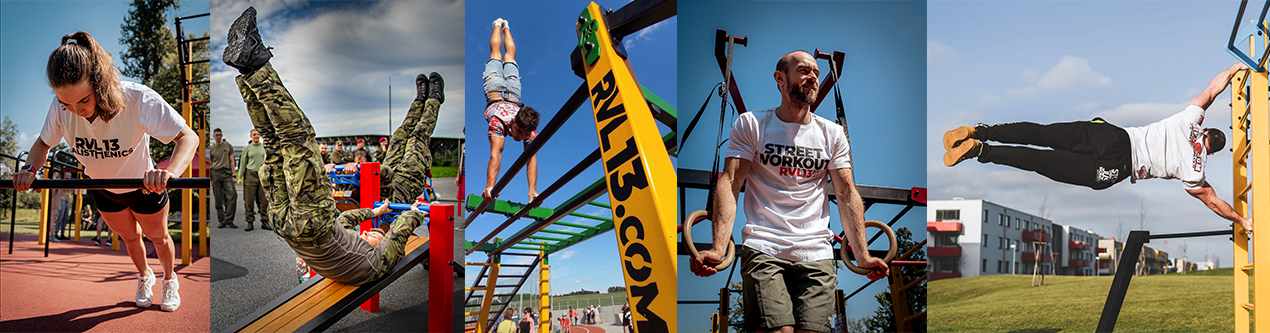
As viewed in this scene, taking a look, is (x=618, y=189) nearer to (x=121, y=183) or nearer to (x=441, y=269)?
(x=441, y=269)

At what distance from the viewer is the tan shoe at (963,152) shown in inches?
125

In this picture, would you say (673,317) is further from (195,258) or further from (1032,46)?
(195,258)

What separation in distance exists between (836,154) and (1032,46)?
1549 millimetres

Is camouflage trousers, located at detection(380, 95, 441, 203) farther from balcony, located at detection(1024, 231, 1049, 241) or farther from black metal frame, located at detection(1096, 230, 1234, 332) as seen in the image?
black metal frame, located at detection(1096, 230, 1234, 332)

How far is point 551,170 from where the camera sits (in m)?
2.89

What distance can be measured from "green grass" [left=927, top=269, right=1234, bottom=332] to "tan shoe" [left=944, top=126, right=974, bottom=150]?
0.74 metres

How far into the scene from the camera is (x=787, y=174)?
2574mm

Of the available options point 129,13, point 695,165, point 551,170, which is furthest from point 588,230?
point 129,13

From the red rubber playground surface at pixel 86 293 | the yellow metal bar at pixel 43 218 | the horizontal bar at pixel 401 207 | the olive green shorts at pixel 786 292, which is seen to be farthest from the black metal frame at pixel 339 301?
the yellow metal bar at pixel 43 218

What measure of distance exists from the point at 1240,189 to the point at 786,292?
8.72 ft

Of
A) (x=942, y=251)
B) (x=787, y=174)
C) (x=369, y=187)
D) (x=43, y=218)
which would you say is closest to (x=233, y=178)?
(x=369, y=187)

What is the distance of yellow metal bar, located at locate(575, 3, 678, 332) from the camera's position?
101 inches

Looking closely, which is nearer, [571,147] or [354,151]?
[571,147]

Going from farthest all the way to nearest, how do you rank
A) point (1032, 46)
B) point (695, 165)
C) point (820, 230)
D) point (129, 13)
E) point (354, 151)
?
point (129, 13) < point (354, 151) < point (1032, 46) < point (695, 165) < point (820, 230)
